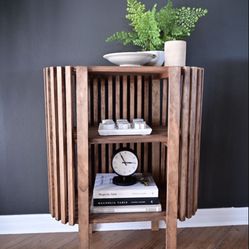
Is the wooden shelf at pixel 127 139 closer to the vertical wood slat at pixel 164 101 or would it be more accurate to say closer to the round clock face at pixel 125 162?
the round clock face at pixel 125 162

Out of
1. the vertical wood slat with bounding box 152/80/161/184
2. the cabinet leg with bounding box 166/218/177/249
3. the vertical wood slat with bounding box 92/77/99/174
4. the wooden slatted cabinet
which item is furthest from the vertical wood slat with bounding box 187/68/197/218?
the vertical wood slat with bounding box 92/77/99/174

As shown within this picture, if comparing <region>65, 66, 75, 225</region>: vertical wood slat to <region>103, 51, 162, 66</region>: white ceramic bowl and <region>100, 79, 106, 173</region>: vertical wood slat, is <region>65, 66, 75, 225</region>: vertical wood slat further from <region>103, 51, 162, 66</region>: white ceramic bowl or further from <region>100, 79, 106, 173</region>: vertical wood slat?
<region>100, 79, 106, 173</region>: vertical wood slat

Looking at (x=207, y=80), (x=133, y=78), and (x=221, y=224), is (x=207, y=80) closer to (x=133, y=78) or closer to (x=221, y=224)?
(x=133, y=78)

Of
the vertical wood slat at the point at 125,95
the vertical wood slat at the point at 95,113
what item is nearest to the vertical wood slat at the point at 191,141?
the vertical wood slat at the point at 125,95

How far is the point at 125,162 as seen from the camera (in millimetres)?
1438

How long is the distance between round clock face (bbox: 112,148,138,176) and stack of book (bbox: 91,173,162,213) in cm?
8

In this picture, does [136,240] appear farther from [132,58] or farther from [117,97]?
[132,58]

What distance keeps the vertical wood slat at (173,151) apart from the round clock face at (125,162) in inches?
8.8

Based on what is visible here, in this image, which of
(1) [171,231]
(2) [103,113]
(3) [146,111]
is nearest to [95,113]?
(2) [103,113]

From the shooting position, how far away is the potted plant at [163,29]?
4.37 feet

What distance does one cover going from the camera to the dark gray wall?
1.61 m

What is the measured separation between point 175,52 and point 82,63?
60cm

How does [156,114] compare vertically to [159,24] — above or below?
below

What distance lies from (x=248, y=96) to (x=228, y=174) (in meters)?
0.53
